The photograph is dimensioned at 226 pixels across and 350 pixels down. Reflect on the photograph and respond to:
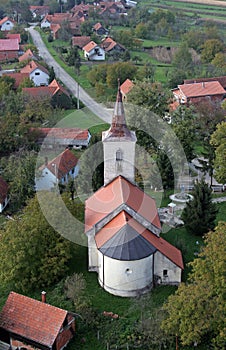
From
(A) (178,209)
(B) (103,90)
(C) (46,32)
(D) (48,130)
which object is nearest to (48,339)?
(A) (178,209)

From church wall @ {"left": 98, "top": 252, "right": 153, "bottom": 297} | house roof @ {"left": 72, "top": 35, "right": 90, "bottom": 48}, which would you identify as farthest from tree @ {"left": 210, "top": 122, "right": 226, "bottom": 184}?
house roof @ {"left": 72, "top": 35, "right": 90, "bottom": 48}

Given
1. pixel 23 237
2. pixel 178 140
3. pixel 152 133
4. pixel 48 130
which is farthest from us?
pixel 48 130

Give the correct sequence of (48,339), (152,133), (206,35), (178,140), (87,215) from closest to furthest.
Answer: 1. (48,339)
2. (87,215)
3. (178,140)
4. (152,133)
5. (206,35)

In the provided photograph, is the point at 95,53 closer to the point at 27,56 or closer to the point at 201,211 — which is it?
the point at 27,56

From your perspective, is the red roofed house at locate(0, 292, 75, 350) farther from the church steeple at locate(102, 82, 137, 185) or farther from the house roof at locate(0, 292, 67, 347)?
the church steeple at locate(102, 82, 137, 185)

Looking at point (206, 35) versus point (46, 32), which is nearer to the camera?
point (206, 35)

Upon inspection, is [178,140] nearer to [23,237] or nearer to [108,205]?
[108,205]

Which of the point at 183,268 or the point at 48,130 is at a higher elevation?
the point at 183,268

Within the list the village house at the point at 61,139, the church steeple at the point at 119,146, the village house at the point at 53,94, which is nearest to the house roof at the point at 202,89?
the village house at the point at 53,94

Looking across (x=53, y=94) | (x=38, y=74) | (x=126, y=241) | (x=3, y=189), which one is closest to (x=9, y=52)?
(x=38, y=74)
